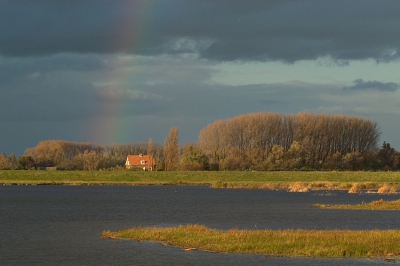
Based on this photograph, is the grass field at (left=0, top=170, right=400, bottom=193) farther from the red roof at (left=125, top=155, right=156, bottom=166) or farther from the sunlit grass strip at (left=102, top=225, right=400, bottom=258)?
the sunlit grass strip at (left=102, top=225, right=400, bottom=258)

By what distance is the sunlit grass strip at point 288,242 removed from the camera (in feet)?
85.9

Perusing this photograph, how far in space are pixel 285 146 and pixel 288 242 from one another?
12443 centimetres

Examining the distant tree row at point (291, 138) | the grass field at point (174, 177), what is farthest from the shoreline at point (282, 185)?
the distant tree row at point (291, 138)

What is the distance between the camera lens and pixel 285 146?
150875mm

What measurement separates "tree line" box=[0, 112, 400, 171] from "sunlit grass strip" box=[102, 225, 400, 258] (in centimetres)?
10454

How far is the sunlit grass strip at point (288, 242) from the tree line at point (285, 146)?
10454 centimetres

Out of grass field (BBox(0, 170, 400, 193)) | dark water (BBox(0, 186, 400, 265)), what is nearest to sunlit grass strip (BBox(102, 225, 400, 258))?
dark water (BBox(0, 186, 400, 265))

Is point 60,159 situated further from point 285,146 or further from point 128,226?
point 128,226

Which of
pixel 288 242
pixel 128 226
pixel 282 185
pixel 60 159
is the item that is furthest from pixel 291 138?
pixel 288 242

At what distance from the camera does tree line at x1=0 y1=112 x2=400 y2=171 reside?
463 ft

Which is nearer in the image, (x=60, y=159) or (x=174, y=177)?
(x=174, y=177)

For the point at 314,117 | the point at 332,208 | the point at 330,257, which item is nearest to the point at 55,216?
the point at 332,208

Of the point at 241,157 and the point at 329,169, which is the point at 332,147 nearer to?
the point at 329,169

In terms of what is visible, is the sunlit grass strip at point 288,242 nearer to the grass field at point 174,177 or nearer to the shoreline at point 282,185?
the shoreline at point 282,185
